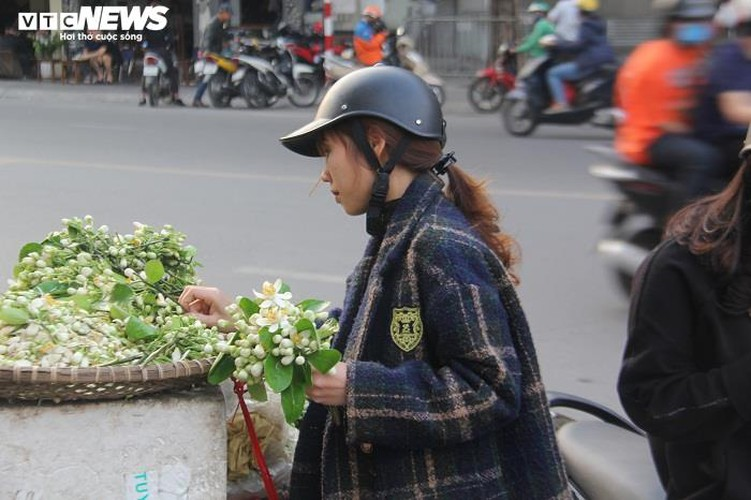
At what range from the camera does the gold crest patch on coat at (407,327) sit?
1.77 meters

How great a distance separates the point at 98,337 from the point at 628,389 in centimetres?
97

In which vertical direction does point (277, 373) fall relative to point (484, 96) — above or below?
below

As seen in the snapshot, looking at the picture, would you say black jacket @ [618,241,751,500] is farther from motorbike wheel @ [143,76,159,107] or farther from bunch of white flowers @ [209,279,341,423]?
motorbike wheel @ [143,76,159,107]

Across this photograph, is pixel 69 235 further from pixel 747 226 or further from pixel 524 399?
pixel 747 226

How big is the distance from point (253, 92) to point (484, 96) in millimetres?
3651

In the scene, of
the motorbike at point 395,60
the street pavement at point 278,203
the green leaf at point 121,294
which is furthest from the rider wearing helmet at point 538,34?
the green leaf at point 121,294

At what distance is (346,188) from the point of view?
1875mm

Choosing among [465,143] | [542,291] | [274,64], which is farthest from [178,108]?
[542,291]

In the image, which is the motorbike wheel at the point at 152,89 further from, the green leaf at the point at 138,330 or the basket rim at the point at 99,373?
the basket rim at the point at 99,373

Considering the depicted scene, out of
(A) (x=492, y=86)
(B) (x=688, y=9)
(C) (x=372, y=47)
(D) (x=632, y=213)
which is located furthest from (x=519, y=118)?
(D) (x=632, y=213)

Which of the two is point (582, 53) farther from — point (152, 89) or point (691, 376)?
point (691, 376)

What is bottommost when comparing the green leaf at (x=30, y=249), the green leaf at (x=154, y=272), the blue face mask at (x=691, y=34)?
the green leaf at (x=154, y=272)

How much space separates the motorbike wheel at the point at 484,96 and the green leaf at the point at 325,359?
553 inches

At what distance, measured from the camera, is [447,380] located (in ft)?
5.69
